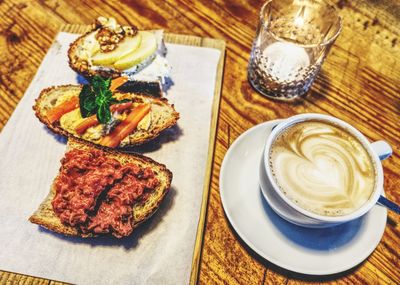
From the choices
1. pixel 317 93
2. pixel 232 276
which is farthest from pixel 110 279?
pixel 317 93

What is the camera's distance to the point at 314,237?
1.63 metres

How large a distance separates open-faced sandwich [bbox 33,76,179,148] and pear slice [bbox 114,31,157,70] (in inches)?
4.1

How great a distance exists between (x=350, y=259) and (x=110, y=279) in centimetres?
114

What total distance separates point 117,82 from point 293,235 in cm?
138

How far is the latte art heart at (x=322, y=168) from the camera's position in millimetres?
1471

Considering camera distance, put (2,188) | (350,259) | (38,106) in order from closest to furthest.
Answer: (350,259) → (2,188) → (38,106)

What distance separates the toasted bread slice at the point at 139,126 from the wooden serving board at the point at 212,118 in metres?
0.25

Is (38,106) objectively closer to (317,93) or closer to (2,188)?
(2,188)

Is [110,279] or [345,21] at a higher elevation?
[345,21]

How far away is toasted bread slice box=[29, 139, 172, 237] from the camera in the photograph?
1.67 meters

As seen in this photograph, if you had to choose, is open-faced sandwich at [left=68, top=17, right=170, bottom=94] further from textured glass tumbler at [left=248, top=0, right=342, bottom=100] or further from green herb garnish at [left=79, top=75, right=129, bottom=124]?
textured glass tumbler at [left=248, top=0, right=342, bottom=100]

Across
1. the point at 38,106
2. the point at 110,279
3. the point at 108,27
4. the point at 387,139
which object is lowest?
the point at 110,279

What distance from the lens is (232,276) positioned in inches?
65.1

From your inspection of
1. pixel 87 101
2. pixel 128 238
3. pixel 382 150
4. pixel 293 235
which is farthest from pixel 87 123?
pixel 382 150
